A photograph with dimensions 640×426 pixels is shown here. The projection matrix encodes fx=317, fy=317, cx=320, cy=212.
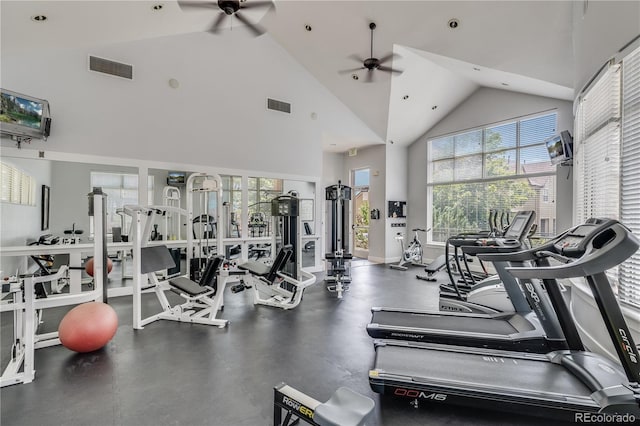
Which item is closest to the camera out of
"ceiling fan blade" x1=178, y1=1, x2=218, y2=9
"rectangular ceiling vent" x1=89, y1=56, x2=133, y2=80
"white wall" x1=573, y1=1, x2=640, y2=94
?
"white wall" x1=573, y1=1, x2=640, y2=94

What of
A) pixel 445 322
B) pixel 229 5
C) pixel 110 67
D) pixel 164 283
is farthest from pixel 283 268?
pixel 110 67

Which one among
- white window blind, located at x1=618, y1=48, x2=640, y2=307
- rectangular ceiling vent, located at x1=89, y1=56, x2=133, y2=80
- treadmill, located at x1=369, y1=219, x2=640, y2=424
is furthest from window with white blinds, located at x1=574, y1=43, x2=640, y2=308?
rectangular ceiling vent, located at x1=89, y1=56, x2=133, y2=80

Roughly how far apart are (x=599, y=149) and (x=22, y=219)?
24.8 ft

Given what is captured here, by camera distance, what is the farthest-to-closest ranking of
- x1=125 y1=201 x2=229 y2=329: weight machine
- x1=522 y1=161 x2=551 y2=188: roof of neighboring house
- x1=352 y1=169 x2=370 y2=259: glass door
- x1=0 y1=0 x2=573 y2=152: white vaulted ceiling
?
x1=352 y1=169 x2=370 y2=259: glass door, x1=522 y1=161 x2=551 y2=188: roof of neighboring house, x1=0 y1=0 x2=573 y2=152: white vaulted ceiling, x1=125 y1=201 x2=229 y2=329: weight machine

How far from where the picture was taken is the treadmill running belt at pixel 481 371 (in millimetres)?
2090

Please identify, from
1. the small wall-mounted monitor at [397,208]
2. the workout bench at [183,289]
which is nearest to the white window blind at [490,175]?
the small wall-mounted monitor at [397,208]

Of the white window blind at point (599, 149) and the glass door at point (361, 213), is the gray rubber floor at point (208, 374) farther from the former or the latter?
the glass door at point (361, 213)

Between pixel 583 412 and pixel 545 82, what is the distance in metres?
5.51

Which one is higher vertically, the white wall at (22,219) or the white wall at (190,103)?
the white wall at (190,103)

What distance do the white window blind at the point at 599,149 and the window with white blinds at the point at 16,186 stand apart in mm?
7055

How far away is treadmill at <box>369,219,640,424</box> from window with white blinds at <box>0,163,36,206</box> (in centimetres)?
523

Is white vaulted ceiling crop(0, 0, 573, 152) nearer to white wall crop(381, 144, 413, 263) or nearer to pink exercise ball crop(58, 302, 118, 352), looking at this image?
white wall crop(381, 144, 413, 263)

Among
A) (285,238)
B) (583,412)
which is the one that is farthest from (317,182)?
(583,412)

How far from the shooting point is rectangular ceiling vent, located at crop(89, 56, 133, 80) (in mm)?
4958
